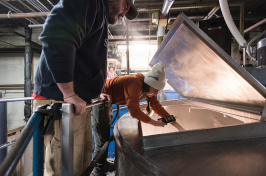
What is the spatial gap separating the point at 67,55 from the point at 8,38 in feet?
22.9

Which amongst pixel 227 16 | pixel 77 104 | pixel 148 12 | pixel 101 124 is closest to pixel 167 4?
pixel 227 16

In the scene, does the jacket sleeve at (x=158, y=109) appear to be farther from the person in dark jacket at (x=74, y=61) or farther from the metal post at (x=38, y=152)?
the metal post at (x=38, y=152)

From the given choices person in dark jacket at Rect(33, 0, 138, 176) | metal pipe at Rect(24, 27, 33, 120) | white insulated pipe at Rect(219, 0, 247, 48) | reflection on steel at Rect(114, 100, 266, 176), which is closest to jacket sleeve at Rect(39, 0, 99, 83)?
person in dark jacket at Rect(33, 0, 138, 176)

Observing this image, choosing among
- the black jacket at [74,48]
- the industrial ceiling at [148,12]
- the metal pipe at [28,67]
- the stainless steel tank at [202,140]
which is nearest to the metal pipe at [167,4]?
the industrial ceiling at [148,12]

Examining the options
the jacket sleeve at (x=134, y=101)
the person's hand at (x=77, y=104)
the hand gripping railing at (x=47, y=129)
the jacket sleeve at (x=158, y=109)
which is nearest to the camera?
the hand gripping railing at (x=47, y=129)

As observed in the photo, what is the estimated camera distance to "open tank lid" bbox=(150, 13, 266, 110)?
0.84m

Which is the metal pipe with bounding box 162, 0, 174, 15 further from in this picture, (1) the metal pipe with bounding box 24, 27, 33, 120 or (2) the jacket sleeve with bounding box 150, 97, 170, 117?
(1) the metal pipe with bounding box 24, 27, 33, 120

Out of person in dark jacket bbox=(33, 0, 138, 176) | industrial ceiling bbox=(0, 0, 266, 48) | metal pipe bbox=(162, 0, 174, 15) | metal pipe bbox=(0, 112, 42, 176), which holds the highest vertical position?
industrial ceiling bbox=(0, 0, 266, 48)

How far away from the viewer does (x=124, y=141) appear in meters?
0.76

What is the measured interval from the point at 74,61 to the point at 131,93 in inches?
32.7

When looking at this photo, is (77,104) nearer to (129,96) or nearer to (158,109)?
(129,96)

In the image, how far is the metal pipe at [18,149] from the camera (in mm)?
360

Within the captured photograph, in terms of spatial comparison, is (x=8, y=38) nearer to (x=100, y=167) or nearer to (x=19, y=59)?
(x=19, y=59)

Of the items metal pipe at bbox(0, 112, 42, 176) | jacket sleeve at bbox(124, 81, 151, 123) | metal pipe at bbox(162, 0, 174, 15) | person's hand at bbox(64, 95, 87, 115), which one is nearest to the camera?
metal pipe at bbox(0, 112, 42, 176)
